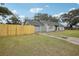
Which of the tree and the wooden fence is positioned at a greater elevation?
the tree

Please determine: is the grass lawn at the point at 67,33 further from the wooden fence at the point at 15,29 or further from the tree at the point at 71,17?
the wooden fence at the point at 15,29

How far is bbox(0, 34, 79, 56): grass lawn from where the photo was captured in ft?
9.43

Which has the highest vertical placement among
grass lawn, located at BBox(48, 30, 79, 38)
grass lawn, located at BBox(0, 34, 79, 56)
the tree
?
the tree

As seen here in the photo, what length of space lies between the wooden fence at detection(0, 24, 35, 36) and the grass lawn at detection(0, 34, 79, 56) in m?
0.05

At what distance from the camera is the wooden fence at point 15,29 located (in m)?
2.91

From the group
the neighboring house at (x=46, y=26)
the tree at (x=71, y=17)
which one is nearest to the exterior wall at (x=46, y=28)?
the neighboring house at (x=46, y=26)

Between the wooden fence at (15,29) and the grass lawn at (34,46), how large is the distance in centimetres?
5

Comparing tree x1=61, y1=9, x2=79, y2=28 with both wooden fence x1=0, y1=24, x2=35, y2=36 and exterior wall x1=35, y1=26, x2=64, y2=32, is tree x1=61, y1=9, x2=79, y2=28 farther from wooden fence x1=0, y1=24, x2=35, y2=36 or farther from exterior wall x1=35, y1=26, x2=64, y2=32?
wooden fence x1=0, y1=24, x2=35, y2=36

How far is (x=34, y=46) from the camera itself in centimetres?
291

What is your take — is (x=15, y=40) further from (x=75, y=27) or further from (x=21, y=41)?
(x=75, y=27)

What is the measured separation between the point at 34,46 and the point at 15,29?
29cm

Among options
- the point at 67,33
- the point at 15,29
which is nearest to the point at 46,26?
the point at 67,33

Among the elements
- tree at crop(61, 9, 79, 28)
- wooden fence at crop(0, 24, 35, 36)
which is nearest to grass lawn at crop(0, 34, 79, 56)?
wooden fence at crop(0, 24, 35, 36)

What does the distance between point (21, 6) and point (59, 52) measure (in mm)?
659
